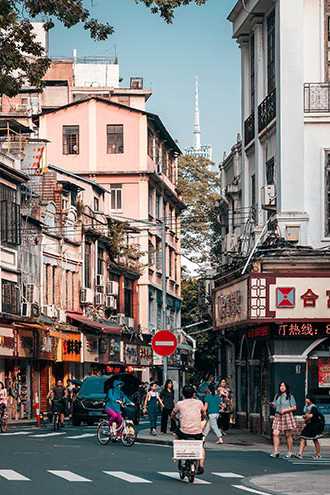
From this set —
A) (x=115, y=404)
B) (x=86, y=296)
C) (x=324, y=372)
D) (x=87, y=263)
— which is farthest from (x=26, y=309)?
(x=324, y=372)

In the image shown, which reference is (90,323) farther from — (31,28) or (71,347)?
(31,28)

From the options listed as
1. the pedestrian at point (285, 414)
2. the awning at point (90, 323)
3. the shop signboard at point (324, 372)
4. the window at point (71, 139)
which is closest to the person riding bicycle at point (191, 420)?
the pedestrian at point (285, 414)

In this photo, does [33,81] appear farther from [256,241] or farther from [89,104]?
[89,104]

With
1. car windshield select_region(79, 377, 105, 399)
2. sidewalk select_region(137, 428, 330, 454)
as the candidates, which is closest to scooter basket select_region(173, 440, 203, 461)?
sidewalk select_region(137, 428, 330, 454)

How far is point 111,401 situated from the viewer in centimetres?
3934

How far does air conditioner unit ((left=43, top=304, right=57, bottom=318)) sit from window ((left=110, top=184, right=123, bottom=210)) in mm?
21519

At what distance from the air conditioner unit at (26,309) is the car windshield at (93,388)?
26.5 ft

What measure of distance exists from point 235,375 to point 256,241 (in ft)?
25.6

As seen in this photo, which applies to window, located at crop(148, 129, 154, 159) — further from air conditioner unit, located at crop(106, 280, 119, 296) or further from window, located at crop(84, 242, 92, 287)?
window, located at crop(84, 242, 92, 287)

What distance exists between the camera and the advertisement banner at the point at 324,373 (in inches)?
1560

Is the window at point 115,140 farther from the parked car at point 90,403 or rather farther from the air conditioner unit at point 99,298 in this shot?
the parked car at point 90,403

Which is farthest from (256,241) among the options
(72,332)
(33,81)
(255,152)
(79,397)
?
(72,332)

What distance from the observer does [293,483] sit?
1016 inches

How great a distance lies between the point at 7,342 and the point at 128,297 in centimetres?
2712
